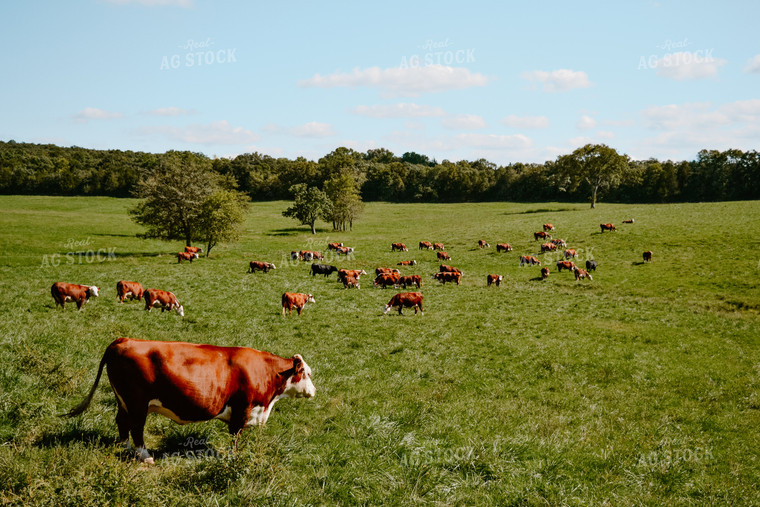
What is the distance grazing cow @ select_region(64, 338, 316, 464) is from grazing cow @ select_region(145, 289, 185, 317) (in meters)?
12.2

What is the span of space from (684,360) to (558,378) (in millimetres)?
6213

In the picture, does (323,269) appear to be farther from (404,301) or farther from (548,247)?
(548,247)

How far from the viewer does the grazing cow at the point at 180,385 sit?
6043 millimetres

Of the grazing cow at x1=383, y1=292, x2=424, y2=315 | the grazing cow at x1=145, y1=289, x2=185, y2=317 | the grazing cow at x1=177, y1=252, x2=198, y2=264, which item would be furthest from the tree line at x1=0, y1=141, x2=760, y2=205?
the grazing cow at x1=145, y1=289, x2=185, y2=317

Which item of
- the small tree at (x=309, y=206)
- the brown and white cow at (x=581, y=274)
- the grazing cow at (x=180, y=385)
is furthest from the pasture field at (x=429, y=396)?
the small tree at (x=309, y=206)

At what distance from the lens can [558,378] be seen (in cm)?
1298

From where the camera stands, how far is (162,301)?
18.1 meters

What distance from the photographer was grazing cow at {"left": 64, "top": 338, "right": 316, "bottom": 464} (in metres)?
6.04

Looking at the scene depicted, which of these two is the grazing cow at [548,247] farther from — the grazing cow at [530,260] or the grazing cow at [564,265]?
the grazing cow at [564,265]

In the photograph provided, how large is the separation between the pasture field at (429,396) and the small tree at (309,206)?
123ft

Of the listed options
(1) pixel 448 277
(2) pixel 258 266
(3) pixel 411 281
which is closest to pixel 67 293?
(2) pixel 258 266

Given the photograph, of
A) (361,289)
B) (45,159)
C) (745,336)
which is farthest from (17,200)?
(745,336)

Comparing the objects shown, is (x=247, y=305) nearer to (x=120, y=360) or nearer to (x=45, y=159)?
(x=120, y=360)

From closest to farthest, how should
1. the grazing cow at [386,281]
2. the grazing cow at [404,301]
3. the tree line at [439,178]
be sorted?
the grazing cow at [404,301], the grazing cow at [386,281], the tree line at [439,178]
